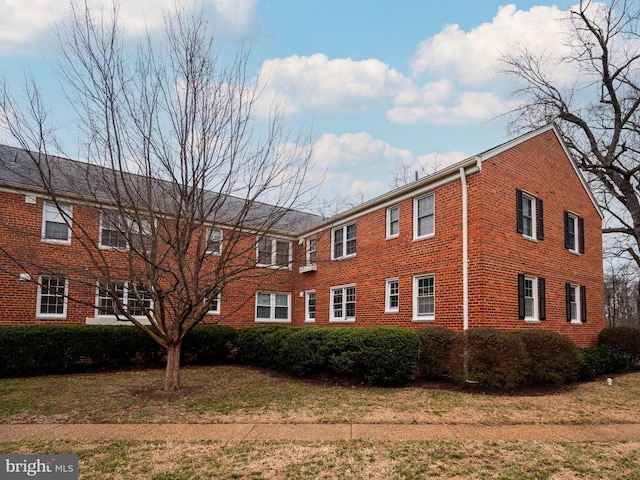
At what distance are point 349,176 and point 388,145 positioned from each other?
6.79 metres

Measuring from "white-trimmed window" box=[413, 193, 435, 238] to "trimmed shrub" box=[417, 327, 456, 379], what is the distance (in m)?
3.20

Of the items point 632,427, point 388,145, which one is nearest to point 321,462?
point 632,427

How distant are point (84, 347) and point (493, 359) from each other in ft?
35.4

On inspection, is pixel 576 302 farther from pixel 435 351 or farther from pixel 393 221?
pixel 435 351

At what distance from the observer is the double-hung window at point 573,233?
13.9 m

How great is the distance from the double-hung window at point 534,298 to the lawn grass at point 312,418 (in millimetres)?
2143

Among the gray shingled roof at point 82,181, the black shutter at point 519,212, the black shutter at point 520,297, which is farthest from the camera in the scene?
the black shutter at point 519,212

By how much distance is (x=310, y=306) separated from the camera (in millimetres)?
18328

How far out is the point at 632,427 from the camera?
258 inches

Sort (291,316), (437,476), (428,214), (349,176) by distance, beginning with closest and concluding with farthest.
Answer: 1. (437,476)
2. (428,214)
3. (349,176)
4. (291,316)

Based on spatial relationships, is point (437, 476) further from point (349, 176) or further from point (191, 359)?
point (191, 359)

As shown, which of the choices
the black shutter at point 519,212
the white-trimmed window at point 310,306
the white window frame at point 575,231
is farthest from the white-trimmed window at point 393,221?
the white window frame at point 575,231

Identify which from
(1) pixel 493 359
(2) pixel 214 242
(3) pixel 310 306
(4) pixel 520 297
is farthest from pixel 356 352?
(3) pixel 310 306

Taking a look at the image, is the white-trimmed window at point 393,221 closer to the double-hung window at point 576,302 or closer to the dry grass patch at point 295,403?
the dry grass patch at point 295,403
